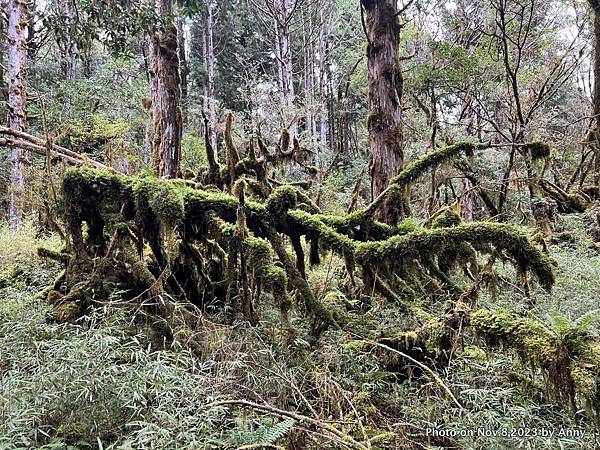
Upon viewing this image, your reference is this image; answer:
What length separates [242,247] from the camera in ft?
13.3

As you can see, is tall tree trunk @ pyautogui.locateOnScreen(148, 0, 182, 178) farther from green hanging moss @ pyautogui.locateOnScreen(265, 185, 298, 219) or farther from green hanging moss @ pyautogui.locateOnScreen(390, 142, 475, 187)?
green hanging moss @ pyautogui.locateOnScreen(390, 142, 475, 187)

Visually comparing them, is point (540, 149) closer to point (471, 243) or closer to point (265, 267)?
point (471, 243)

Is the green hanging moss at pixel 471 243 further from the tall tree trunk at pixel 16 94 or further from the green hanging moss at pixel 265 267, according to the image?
the tall tree trunk at pixel 16 94

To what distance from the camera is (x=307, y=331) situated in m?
4.32

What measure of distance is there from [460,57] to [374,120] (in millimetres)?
6296

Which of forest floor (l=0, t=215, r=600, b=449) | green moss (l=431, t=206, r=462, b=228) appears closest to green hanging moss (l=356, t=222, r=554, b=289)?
forest floor (l=0, t=215, r=600, b=449)

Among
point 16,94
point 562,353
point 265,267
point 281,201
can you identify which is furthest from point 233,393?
point 16,94

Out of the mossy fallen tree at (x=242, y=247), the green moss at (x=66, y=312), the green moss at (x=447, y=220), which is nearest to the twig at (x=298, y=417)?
the mossy fallen tree at (x=242, y=247)

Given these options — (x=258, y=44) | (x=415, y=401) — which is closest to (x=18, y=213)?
(x=415, y=401)

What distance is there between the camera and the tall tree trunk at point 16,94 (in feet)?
32.4

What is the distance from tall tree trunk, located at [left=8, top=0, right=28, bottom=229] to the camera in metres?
9.88

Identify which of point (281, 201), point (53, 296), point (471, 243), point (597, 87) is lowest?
point (53, 296)

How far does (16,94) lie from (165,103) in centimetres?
576

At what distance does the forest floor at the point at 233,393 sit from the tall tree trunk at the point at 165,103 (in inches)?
115
